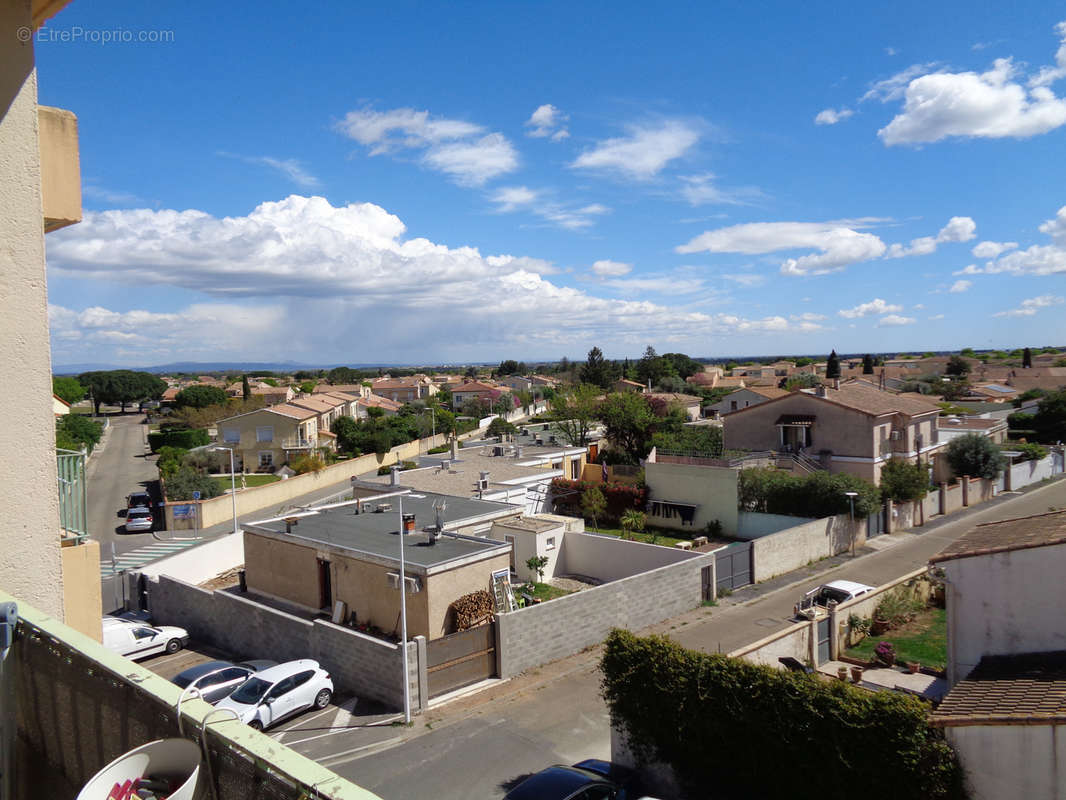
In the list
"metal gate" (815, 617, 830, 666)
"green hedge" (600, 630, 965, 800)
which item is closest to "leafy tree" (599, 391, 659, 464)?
"metal gate" (815, 617, 830, 666)

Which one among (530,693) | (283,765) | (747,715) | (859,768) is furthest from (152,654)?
(283,765)

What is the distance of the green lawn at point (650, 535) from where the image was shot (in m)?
31.5

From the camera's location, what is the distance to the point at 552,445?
4756 cm

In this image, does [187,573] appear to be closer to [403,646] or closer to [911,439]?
[403,646]

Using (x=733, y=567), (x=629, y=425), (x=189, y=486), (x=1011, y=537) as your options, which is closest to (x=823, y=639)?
(x=1011, y=537)

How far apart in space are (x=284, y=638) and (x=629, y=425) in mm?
31991

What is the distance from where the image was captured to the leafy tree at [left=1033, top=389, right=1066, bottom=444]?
55.1 meters

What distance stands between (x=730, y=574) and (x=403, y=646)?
13443 millimetres

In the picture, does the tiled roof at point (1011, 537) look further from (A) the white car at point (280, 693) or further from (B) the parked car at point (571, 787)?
(A) the white car at point (280, 693)

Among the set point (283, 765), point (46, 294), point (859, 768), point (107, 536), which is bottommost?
point (107, 536)

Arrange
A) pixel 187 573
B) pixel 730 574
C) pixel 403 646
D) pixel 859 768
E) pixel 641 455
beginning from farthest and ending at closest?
pixel 641 455 → pixel 187 573 → pixel 730 574 → pixel 403 646 → pixel 859 768

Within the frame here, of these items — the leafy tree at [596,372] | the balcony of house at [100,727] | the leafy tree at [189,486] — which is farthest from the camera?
the leafy tree at [596,372]

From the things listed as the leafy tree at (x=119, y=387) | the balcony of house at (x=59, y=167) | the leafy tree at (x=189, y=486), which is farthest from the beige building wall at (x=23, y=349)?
the leafy tree at (x=119, y=387)

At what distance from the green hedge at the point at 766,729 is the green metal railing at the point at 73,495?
9.61 metres
